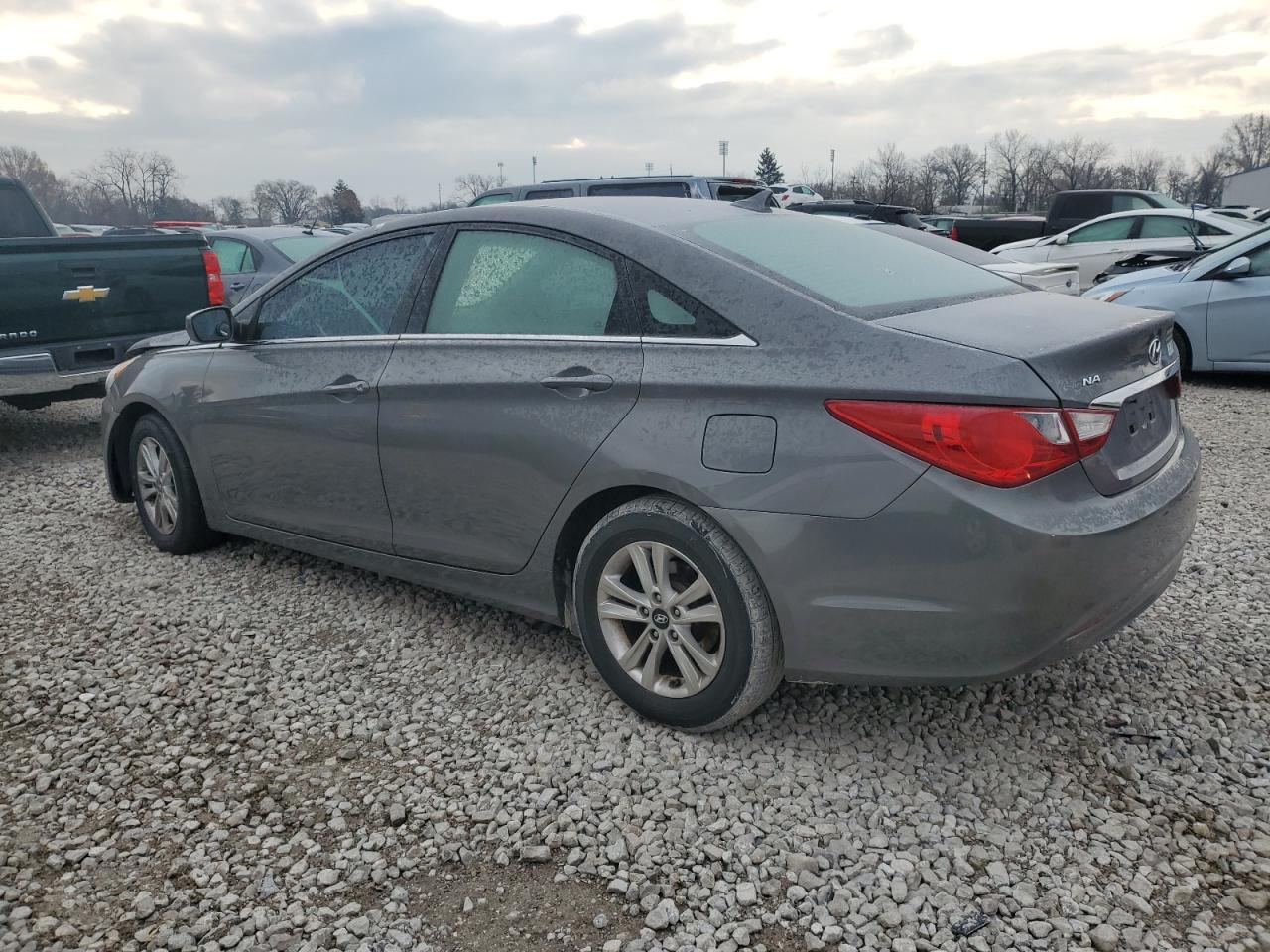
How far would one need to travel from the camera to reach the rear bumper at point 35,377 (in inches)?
260

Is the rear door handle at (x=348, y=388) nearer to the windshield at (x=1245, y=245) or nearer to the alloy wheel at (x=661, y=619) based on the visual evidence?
the alloy wheel at (x=661, y=619)

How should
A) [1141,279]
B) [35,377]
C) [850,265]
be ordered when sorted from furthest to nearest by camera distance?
1. [1141,279]
2. [35,377]
3. [850,265]

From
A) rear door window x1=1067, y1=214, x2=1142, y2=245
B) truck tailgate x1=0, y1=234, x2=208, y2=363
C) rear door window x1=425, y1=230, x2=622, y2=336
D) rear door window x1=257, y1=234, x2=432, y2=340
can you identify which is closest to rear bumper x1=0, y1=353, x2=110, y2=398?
truck tailgate x1=0, y1=234, x2=208, y2=363

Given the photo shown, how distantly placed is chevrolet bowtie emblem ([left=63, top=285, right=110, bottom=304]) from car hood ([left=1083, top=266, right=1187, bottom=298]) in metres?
8.01

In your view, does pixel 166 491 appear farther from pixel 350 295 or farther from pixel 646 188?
pixel 646 188

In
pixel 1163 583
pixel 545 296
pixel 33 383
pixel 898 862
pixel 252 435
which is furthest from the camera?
pixel 33 383

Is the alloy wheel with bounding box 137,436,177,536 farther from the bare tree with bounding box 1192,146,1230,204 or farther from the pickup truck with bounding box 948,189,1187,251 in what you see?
the bare tree with bounding box 1192,146,1230,204

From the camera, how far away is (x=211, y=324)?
171 inches

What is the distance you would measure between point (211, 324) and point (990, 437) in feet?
10.8

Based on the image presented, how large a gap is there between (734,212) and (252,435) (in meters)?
2.19

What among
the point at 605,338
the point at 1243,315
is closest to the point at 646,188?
the point at 1243,315

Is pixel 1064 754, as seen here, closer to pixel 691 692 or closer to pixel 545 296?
pixel 691 692

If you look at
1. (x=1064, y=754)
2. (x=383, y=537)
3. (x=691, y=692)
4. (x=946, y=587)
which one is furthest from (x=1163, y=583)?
(x=383, y=537)

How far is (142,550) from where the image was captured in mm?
5059
